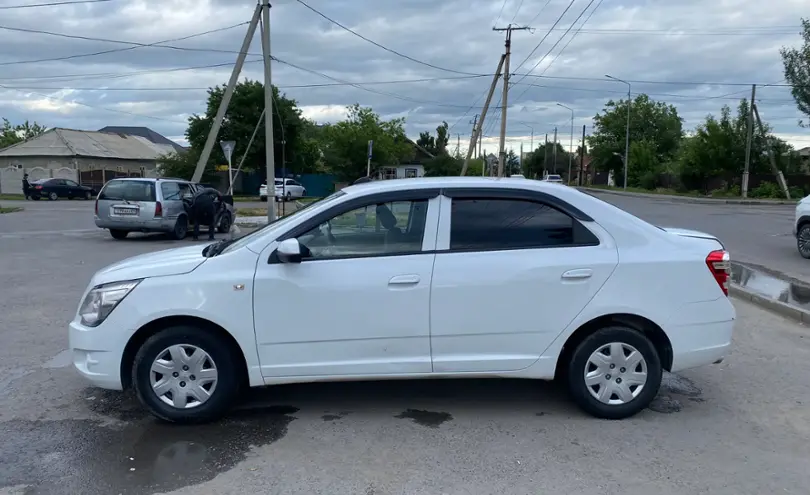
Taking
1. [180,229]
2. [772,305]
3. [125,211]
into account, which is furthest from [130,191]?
[772,305]

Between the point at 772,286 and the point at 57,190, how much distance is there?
42.3m

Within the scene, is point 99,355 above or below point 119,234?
above

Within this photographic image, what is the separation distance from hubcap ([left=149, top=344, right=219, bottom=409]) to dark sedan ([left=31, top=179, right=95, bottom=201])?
42.4 meters

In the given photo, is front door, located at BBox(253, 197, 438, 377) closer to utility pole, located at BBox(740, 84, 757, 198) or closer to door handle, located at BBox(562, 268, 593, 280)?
door handle, located at BBox(562, 268, 593, 280)

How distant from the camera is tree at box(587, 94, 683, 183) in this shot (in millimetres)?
79213

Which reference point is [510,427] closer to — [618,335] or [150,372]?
[618,335]

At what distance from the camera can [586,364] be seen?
4797 millimetres

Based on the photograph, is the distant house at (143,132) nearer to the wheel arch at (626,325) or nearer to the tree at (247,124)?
the tree at (247,124)

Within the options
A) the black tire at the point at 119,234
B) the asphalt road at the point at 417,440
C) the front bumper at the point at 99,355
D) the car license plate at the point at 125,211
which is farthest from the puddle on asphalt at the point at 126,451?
the black tire at the point at 119,234

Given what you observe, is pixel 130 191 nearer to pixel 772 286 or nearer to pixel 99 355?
pixel 99 355

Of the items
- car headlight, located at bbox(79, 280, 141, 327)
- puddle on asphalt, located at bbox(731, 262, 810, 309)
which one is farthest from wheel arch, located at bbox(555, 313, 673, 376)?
puddle on asphalt, located at bbox(731, 262, 810, 309)

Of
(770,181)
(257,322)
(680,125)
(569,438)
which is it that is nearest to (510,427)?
(569,438)

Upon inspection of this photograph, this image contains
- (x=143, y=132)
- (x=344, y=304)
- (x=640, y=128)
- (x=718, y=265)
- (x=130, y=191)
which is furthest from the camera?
(x=143, y=132)

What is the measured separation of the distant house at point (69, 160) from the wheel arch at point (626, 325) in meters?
51.1
